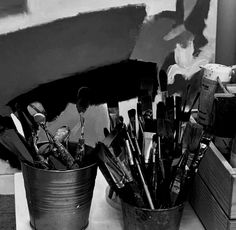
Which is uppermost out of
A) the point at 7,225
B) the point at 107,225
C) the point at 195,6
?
the point at 195,6

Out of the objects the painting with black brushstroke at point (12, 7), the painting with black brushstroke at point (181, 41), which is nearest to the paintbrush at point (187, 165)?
the painting with black brushstroke at point (181, 41)

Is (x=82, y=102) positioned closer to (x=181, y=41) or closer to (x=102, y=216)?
(x=102, y=216)

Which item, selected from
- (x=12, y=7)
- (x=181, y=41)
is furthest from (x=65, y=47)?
(x=181, y=41)

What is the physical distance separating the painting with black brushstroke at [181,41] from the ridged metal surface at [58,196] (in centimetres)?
34

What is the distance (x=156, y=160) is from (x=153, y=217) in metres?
0.07

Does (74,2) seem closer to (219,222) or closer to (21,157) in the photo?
(21,157)

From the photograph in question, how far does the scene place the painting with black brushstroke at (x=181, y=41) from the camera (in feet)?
2.90

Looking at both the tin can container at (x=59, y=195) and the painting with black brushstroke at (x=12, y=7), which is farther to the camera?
the painting with black brushstroke at (x=12, y=7)

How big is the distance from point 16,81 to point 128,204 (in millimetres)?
371

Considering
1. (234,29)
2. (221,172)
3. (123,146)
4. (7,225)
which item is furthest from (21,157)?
(234,29)

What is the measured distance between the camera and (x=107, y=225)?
687mm

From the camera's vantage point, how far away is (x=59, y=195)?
2.03 feet

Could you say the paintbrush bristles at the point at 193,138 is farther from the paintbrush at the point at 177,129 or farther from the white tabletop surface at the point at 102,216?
the white tabletop surface at the point at 102,216

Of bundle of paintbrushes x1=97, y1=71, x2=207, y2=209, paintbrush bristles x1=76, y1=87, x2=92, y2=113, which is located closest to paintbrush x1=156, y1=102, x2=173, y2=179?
bundle of paintbrushes x1=97, y1=71, x2=207, y2=209
